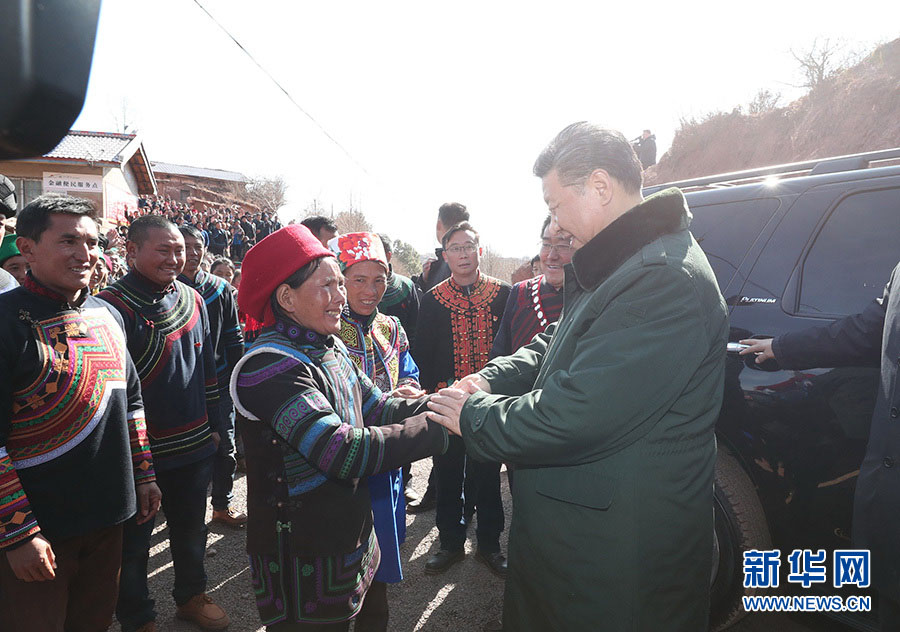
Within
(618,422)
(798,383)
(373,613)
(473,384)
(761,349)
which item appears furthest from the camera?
(761,349)

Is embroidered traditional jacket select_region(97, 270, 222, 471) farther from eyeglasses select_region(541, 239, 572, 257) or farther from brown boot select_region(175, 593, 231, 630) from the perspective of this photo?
eyeglasses select_region(541, 239, 572, 257)

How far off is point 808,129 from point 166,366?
22228 millimetres

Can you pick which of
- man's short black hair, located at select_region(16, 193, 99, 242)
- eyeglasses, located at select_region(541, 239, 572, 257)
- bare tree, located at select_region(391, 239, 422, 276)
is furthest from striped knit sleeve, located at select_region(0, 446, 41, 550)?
bare tree, located at select_region(391, 239, 422, 276)

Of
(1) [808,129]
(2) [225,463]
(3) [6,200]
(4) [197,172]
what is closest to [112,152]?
(4) [197,172]

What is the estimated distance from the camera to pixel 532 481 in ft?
5.31

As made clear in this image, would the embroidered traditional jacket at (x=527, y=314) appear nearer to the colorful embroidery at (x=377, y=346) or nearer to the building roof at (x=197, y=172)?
the colorful embroidery at (x=377, y=346)

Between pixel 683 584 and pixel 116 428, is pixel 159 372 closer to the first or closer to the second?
pixel 116 428

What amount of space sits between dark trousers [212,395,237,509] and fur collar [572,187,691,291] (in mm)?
3317

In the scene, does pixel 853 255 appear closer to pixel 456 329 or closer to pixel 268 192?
pixel 456 329

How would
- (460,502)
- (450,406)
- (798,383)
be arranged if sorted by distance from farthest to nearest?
(460,502) < (798,383) < (450,406)

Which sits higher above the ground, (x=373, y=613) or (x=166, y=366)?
(x=166, y=366)

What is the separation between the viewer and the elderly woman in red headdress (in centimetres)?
166

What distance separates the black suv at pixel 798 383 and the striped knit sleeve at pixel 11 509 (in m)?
2.82

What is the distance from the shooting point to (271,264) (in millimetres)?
1857
